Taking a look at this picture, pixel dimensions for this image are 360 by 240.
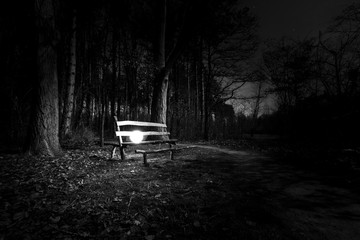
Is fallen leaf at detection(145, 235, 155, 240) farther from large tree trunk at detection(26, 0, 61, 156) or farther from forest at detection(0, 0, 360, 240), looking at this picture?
large tree trunk at detection(26, 0, 61, 156)

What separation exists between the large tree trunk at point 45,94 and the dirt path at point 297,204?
16.4 feet

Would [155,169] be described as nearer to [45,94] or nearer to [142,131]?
[142,131]

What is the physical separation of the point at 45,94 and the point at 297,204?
6526 mm

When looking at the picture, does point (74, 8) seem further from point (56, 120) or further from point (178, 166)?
point (178, 166)

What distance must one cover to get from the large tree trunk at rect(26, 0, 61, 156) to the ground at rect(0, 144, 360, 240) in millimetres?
612

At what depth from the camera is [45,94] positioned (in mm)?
5469

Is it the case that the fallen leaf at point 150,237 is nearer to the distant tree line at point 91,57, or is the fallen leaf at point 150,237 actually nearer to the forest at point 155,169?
the forest at point 155,169

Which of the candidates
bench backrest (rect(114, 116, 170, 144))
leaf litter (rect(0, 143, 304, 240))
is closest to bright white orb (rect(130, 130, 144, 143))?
bench backrest (rect(114, 116, 170, 144))

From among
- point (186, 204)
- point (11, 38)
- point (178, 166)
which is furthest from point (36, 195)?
point (11, 38)

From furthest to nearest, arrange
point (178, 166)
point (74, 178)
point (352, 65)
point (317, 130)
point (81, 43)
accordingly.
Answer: point (81, 43) → point (317, 130) → point (352, 65) → point (178, 166) → point (74, 178)

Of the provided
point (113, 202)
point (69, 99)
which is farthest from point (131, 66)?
point (113, 202)

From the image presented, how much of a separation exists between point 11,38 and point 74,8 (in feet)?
10.4

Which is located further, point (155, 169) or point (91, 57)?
point (91, 57)

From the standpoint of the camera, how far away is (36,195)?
300 cm
